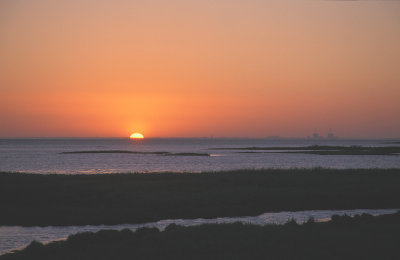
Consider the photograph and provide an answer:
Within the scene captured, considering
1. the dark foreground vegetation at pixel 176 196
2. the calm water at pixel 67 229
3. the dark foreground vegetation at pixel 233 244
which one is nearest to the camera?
the dark foreground vegetation at pixel 233 244

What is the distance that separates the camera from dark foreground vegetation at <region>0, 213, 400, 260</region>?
1540 centimetres

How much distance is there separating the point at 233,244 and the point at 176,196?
589 inches

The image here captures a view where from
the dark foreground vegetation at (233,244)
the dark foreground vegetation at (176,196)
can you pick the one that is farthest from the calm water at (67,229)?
the dark foreground vegetation at (233,244)

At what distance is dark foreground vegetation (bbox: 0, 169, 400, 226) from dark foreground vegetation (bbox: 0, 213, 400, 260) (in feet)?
21.3

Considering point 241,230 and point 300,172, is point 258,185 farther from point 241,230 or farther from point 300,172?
point 241,230

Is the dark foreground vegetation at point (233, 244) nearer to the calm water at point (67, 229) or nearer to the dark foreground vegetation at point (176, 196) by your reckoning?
the calm water at point (67, 229)

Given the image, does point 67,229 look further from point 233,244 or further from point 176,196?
point 176,196

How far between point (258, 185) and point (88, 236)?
878 inches

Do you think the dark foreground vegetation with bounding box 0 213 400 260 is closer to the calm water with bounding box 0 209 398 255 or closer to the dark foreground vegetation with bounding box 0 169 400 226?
the calm water with bounding box 0 209 398 255

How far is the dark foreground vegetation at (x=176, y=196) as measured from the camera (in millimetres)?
25453

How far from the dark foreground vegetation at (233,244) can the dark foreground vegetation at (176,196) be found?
650 cm

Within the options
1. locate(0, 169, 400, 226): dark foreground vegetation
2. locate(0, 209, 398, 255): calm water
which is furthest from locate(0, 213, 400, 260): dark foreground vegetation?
locate(0, 169, 400, 226): dark foreground vegetation

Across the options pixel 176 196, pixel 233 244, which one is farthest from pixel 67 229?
pixel 176 196

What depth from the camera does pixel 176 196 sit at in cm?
3134
